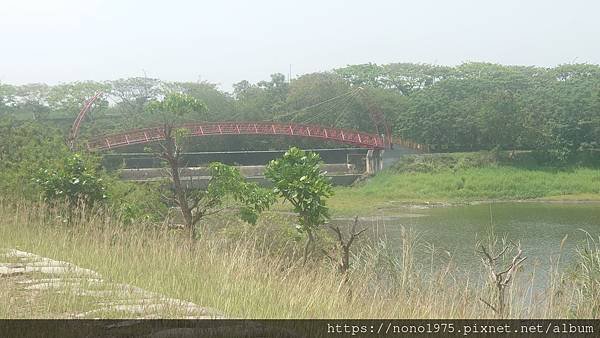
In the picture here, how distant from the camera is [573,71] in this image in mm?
53281

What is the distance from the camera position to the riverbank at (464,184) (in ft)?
101

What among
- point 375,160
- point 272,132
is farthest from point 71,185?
point 375,160

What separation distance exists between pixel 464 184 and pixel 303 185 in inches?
1030

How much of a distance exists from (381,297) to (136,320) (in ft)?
6.67

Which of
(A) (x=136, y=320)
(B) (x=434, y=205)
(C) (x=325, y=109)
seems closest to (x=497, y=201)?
(B) (x=434, y=205)

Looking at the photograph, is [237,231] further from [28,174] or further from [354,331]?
[354,331]

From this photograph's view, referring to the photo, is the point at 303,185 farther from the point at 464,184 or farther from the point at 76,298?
the point at 464,184

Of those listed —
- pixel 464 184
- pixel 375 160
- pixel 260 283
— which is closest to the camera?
pixel 260 283

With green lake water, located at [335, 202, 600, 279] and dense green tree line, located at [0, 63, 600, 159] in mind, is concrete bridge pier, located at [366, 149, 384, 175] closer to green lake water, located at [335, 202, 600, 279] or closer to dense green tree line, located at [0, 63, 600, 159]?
dense green tree line, located at [0, 63, 600, 159]

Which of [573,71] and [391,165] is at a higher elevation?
[573,71]

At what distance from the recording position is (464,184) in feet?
106

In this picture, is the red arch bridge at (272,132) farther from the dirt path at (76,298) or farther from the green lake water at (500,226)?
the dirt path at (76,298)

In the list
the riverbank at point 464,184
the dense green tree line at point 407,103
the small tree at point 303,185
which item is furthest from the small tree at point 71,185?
the dense green tree line at point 407,103

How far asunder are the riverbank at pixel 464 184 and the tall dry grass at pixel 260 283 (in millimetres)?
23111
